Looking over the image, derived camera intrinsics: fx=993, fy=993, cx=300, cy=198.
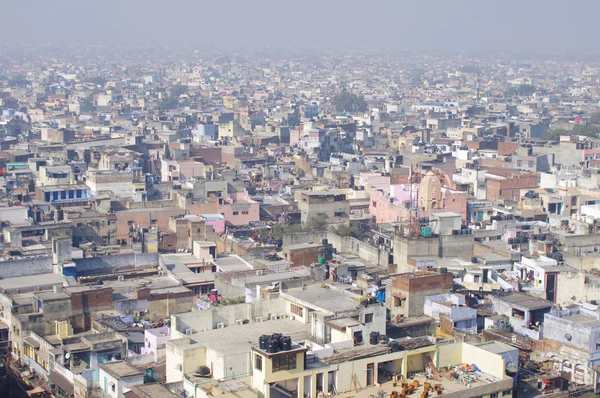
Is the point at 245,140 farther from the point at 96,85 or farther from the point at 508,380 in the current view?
the point at 96,85

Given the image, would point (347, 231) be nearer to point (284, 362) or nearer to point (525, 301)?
point (525, 301)

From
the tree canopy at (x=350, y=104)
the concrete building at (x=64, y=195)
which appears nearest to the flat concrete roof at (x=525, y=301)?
the concrete building at (x=64, y=195)

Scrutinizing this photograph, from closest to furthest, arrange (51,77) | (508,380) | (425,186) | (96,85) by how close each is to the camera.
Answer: (508,380), (425,186), (96,85), (51,77)

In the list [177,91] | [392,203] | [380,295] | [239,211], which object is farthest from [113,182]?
[177,91]

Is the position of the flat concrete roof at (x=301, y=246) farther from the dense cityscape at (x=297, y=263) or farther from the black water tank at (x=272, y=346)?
the black water tank at (x=272, y=346)

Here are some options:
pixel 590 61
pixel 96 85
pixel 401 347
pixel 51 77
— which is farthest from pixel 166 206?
pixel 590 61

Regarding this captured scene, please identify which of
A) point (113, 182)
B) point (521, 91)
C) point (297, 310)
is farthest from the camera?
point (521, 91)
